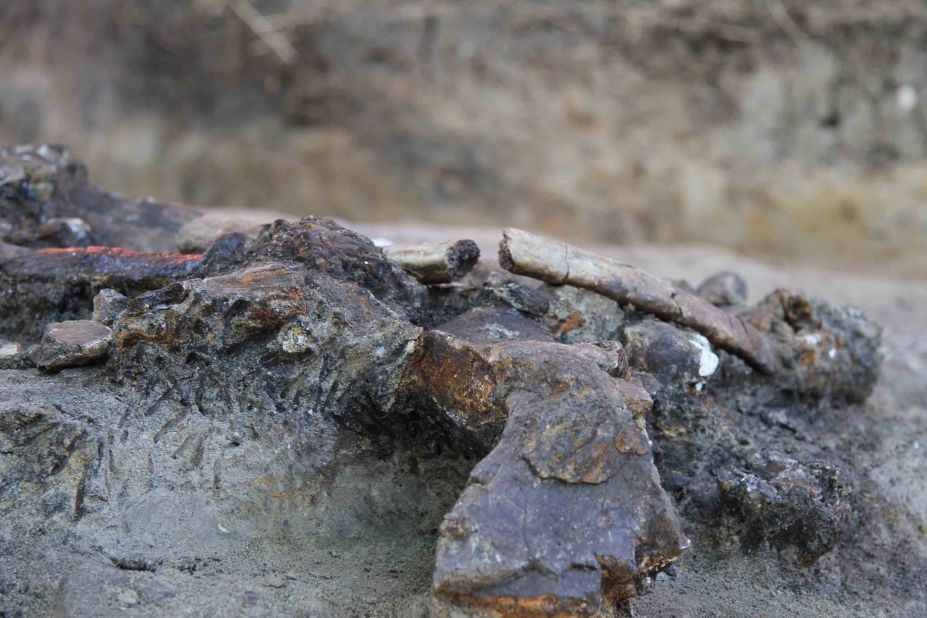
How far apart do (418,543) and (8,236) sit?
1.73 m

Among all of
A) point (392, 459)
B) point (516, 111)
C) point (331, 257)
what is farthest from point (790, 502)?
point (516, 111)

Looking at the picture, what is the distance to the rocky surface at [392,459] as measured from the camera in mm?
2016

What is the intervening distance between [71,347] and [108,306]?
20cm

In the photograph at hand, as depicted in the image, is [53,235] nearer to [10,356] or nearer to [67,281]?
[67,281]

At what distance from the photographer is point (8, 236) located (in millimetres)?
3201

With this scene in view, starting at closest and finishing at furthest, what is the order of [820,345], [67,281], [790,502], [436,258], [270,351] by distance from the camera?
[270,351] → [790,502] → [436,258] → [67,281] → [820,345]

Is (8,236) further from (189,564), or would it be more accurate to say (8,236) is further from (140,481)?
(189,564)

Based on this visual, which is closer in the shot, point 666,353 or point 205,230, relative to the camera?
point 666,353

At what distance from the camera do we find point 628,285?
277cm

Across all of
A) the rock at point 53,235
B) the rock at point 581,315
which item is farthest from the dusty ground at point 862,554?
the rock at point 53,235

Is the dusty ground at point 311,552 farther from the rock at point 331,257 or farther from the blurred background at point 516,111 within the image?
the blurred background at point 516,111

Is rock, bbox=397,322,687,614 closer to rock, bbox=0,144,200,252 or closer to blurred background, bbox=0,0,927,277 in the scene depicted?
rock, bbox=0,144,200,252

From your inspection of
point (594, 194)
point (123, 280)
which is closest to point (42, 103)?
point (594, 194)

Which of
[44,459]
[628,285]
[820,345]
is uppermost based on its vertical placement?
[628,285]
